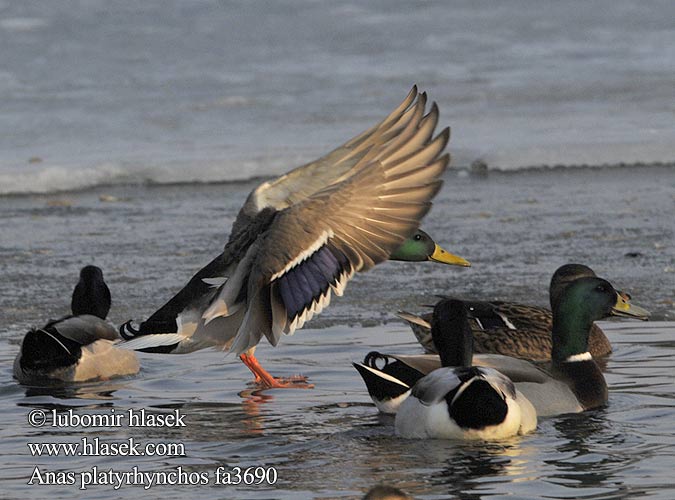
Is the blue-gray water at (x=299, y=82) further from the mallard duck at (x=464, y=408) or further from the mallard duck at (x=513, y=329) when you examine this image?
the mallard duck at (x=464, y=408)

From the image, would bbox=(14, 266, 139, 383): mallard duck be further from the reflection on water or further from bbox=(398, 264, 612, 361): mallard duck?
bbox=(398, 264, 612, 361): mallard duck

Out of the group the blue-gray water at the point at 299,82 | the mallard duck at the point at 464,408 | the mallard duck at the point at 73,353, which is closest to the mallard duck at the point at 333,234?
the mallard duck at the point at 464,408

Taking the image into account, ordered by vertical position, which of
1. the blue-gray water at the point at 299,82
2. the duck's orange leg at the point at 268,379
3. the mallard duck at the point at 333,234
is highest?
the blue-gray water at the point at 299,82

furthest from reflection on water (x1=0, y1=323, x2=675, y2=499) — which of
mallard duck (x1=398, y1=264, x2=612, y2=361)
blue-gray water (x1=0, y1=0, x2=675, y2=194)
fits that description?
blue-gray water (x1=0, y1=0, x2=675, y2=194)

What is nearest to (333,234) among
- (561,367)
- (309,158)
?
(561,367)

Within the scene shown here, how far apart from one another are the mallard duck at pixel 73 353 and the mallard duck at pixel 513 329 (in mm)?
1458

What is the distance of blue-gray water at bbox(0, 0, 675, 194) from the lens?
12430 mm

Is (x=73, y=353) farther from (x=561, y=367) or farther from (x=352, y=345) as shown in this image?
(x=561, y=367)

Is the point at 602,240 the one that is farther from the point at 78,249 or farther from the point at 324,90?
the point at 324,90

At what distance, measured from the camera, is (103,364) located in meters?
6.74

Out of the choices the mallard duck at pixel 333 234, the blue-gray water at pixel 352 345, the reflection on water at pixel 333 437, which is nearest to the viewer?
the reflection on water at pixel 333 437

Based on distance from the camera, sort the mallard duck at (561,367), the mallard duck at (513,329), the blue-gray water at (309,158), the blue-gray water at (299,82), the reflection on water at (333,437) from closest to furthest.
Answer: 1. the reflection on water at (333,437)
2. the blue-gray water at (309,158)
3. the mallard duck at (561,367)
4. the mallard duck at (513,329)
5. the blue-gray water at (299,82)

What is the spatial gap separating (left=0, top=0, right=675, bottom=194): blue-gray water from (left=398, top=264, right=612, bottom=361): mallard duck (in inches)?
193

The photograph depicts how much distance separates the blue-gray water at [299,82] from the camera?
489 inches
